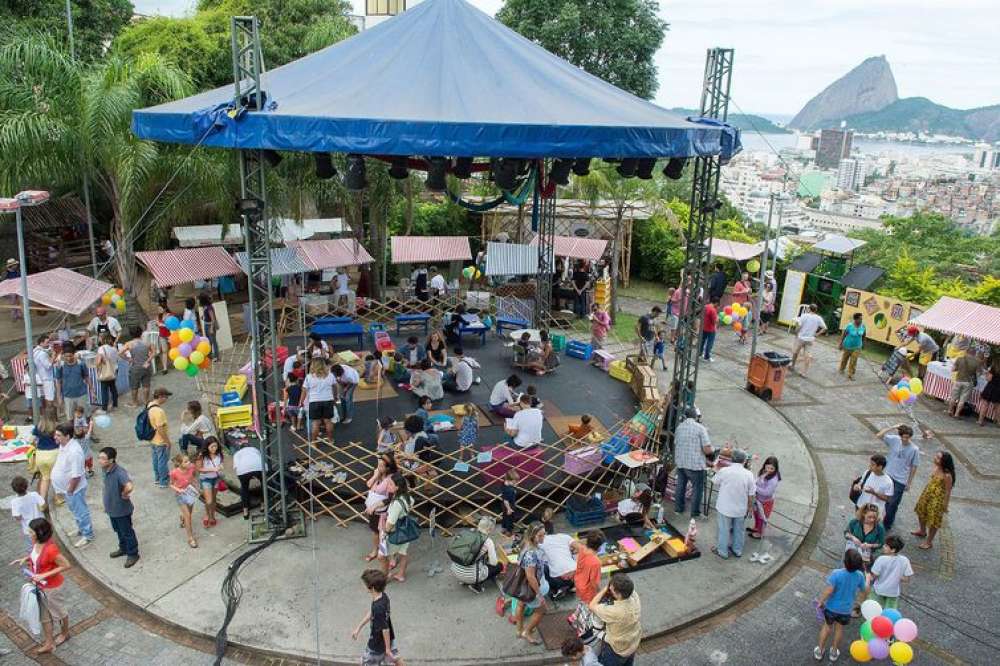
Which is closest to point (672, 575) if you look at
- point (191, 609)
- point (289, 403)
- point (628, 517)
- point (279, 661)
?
point (628, 517)

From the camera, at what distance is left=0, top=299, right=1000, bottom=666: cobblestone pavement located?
7484 millimetres

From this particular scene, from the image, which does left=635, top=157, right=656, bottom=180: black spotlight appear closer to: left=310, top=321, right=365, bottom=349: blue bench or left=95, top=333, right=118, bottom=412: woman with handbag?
left=310, top=321, right=365, bottom=349: blue bench

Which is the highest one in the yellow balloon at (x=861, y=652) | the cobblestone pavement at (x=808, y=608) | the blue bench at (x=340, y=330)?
the blue bench at (x=340, y=330)

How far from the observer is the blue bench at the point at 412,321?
57.5ft

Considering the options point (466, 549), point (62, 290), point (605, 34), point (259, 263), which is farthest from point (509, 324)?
point (605, 34)

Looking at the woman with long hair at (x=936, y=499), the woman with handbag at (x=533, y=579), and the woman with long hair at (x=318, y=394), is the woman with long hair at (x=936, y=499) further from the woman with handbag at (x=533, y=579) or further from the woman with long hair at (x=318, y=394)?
the woman with long hair at (x=318, y=394)

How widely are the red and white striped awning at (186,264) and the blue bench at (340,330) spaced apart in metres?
3.58

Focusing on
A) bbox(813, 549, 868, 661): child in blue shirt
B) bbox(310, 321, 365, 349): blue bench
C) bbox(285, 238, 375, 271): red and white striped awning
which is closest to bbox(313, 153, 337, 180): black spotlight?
bbox(310, 321, 365, 349): blue bench

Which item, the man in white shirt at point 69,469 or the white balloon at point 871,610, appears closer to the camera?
the white balloon at point 871,610

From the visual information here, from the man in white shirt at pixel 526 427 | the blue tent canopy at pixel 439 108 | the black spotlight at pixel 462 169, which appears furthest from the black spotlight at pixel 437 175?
the man in white shirt at pixel 526 427

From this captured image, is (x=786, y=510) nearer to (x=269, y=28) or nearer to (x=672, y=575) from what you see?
(x=672, y=575)

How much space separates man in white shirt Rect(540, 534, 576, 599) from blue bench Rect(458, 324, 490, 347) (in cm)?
879

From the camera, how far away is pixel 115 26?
25.7 m

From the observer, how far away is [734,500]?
352 inches
